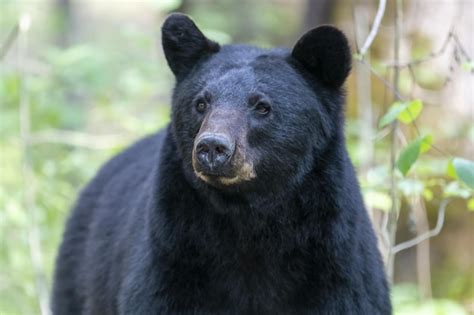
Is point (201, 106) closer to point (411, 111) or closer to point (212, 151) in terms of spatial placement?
point (212, 151)

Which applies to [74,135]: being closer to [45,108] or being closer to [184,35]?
[45,108]

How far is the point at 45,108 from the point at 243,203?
4.13m

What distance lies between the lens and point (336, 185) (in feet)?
13.5

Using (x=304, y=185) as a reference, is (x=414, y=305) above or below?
below

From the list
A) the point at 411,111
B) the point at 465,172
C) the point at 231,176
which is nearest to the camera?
the point at 231,176

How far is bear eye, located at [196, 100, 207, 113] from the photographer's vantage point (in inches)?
158

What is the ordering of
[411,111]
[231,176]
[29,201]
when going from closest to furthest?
[231,176], [411,111], [29,201]

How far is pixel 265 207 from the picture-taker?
4.04 m

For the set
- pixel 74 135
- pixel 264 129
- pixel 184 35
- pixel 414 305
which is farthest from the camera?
pixel 74 135

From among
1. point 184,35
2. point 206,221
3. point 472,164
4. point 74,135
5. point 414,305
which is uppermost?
point 184,35

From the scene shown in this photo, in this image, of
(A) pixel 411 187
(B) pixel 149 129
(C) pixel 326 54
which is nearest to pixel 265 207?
(C) pixel 326 54

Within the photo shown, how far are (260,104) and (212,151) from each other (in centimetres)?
48

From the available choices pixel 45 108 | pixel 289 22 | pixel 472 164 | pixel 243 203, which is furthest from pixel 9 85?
pixel 289 22

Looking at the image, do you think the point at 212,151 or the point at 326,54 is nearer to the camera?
the point at 212,151
